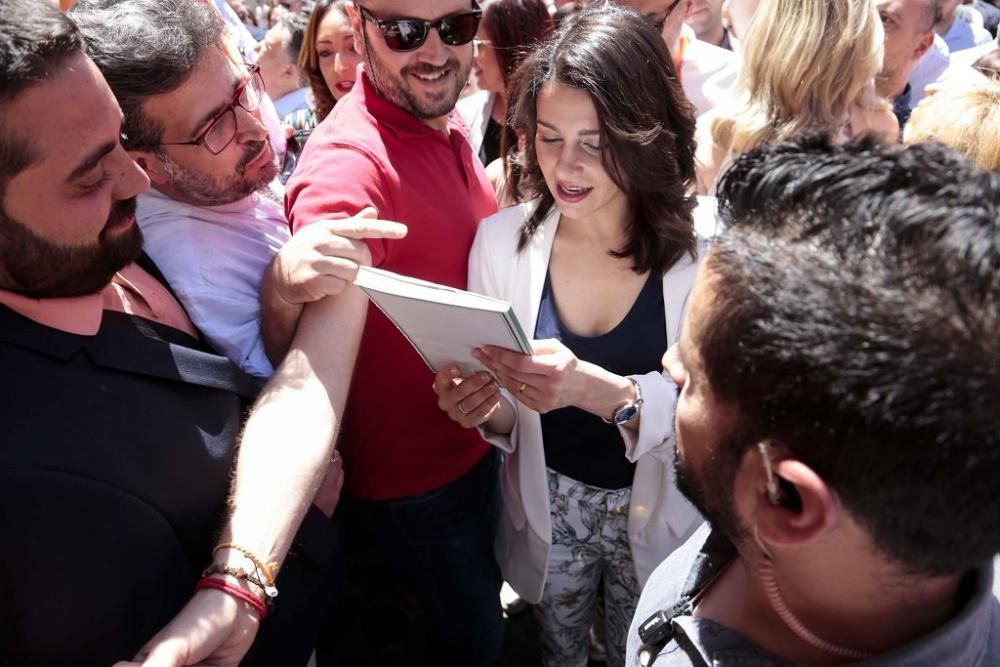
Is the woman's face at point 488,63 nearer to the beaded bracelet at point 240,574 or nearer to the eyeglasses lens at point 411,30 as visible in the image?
the eyeglasses lens at point 411,30

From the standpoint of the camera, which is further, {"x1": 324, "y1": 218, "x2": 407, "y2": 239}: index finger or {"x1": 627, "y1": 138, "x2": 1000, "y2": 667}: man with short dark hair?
{"x1": 324, "y1": 218, "x2": 407, "y2": 239}: index finger

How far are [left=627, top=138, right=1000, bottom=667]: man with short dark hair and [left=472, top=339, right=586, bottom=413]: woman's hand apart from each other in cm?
68

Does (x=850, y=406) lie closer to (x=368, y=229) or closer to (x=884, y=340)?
(x=884, y=340)

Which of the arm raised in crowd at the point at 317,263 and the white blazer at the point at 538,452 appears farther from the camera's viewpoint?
the white blazer at the point at 538,452

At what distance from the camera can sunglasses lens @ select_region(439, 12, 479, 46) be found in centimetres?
209

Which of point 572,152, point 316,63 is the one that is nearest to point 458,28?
point 572,152

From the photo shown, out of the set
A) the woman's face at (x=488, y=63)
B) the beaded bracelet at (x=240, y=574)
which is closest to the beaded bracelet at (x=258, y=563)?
the beaded bracelet at (x=240, y=574)

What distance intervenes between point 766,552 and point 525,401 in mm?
887

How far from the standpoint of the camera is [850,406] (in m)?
0.73

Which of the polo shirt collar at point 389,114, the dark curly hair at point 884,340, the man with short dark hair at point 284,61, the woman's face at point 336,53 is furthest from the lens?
the man with short dark hair at point 284,61

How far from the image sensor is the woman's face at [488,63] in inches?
126

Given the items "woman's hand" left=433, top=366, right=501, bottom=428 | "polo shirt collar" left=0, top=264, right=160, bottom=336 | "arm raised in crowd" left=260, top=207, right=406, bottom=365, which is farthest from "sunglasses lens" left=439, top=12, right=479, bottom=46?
"polo shirt collar" left=0, top=264, right=160, bottom=336

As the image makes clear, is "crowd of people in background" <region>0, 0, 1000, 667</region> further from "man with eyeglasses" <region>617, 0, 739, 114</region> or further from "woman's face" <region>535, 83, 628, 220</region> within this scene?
"man with eyeglasses" <region>617, 0, 739, 114</region>

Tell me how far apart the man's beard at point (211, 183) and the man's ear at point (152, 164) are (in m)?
0.01
